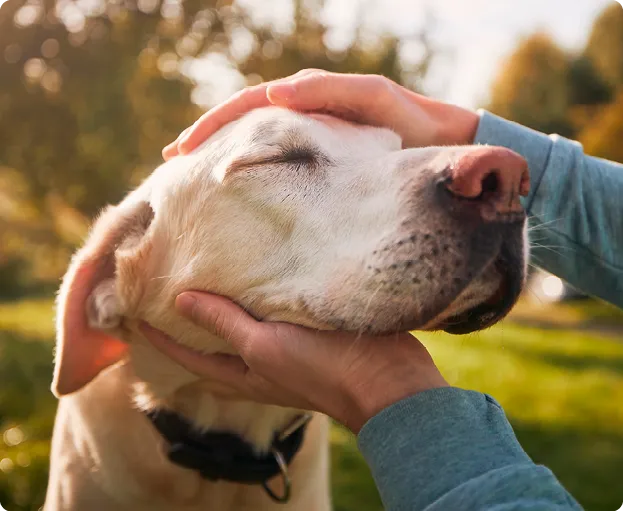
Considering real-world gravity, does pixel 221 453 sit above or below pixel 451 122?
below

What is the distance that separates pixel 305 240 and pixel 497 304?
60cm

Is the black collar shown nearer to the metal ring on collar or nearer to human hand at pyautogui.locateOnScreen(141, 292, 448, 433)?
the metal ring on collar

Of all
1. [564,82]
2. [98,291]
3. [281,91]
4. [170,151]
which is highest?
[281,91]

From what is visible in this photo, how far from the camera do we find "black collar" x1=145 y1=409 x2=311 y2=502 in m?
2.19

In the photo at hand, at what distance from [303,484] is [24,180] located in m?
5.20

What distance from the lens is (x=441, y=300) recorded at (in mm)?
1566

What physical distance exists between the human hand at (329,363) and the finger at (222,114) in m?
0.66

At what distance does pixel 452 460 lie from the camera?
138cm

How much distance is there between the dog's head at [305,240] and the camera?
155cm

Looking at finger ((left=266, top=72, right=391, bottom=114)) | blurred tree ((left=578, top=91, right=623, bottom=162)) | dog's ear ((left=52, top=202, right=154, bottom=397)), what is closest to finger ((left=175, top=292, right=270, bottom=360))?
dog's ear ((left=52, top=202, right=154, bottom=397))

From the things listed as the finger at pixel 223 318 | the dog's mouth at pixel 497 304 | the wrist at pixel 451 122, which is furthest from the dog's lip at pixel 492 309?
the wrist at pixel 451 122

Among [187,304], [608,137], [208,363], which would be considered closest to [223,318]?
[187,304]

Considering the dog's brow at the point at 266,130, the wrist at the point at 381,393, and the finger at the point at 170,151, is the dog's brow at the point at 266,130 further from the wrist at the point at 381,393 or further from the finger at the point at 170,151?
the wrist at the point at 381,393

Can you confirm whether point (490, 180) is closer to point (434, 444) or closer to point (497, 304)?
point (497, 304)
